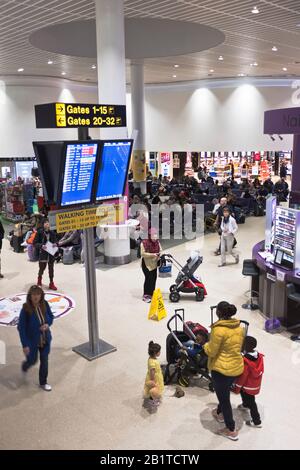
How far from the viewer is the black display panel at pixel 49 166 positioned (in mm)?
5605

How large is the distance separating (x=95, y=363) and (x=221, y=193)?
1340 cm

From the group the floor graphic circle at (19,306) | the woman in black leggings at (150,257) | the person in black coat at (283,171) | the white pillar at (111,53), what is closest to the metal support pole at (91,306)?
the floor graphic circle at (19,306)

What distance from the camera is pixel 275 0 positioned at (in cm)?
983

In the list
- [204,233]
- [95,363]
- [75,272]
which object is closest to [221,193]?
[204,233]

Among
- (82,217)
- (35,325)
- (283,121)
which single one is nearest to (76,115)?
(82,217)

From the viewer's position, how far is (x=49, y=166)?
5.75 m

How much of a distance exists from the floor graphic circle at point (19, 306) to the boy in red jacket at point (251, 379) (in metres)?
4.17

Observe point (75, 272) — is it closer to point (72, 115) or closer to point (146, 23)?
point (72, 115)

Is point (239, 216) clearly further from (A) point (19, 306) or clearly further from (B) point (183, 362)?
(B) point (183, 362)

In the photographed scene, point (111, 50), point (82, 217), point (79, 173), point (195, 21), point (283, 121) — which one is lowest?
point (82, 217)

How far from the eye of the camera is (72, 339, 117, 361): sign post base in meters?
6.73

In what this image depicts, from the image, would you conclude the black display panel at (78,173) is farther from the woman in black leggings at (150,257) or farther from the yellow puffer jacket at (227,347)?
the woman in black leggings at (150,257)

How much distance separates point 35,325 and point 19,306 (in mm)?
3418
